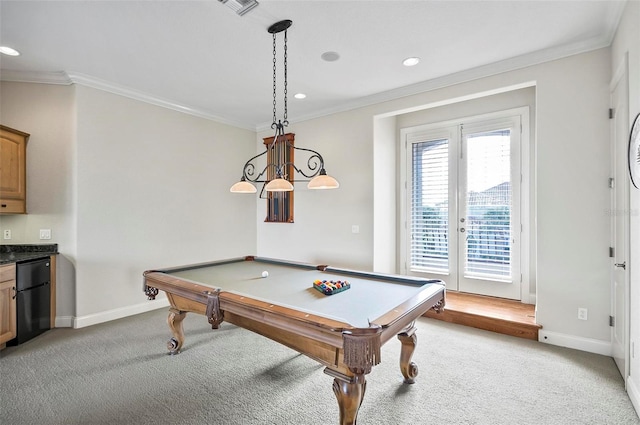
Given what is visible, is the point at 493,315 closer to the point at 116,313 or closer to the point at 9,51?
the point at 116,313

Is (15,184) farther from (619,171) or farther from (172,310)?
(619,171)

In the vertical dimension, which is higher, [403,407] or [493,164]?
[493,164]

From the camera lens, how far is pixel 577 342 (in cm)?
→ 280

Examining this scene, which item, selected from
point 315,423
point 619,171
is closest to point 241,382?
point 315,423

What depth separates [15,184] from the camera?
3230 millimetres

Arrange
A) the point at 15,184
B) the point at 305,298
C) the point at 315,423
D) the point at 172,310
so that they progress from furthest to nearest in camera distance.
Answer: the point at 15,184 < the point at 172,310 < the point at 305,298 < the point at 315,423

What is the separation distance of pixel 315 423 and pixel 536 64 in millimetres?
3653

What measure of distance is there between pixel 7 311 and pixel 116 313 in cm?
102

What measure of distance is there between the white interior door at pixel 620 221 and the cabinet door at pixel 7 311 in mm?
5117

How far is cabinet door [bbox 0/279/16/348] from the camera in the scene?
2.80 meters

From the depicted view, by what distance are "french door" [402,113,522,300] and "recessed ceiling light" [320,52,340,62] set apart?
1972mm

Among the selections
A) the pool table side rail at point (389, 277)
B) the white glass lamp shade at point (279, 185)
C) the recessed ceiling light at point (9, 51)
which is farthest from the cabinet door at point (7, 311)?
the pool table side rail at point (389, 277)

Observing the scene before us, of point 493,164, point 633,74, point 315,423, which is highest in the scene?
point 633,74

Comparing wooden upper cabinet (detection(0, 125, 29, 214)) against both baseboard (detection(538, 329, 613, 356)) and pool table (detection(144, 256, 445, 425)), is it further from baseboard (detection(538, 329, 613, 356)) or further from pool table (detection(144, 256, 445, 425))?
baseboard (detection(538, 329, 613, 356))
